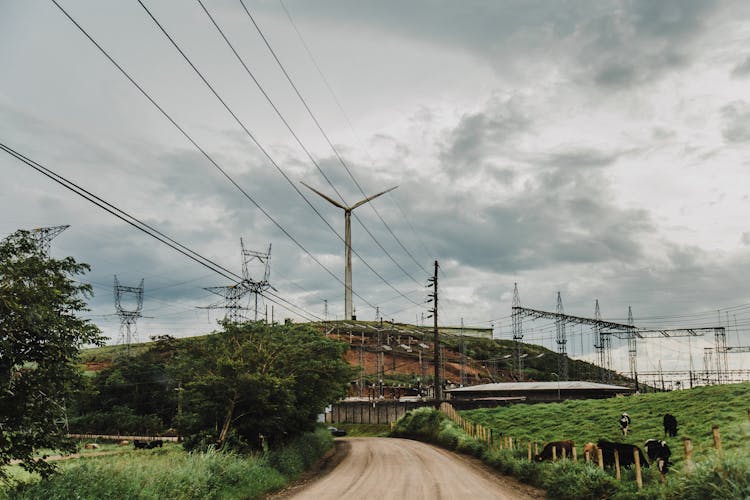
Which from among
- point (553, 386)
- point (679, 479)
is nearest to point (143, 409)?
point (553, 386)

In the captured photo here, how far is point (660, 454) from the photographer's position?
22078 mm

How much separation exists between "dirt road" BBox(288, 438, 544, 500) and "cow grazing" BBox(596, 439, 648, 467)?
3435 mm

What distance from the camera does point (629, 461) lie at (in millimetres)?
24594

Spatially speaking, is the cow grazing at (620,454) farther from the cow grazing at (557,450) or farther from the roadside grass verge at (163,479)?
the roadside grass verge at (163,479)

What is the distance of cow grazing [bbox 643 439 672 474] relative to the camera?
20609 millimetres

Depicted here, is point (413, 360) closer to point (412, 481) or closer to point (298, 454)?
point (298, 454)

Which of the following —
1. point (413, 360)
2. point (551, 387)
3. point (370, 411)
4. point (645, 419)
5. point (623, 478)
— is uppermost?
point (413, 360)

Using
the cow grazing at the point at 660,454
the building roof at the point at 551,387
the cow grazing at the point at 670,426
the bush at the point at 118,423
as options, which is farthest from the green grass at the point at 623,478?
the bush at the point at 118,423

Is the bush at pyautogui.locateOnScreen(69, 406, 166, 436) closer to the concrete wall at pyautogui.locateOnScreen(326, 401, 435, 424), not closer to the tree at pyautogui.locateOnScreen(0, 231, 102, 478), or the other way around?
the concrete wall at pyautogui.locateOnScreen(326, 401, 435, 424)

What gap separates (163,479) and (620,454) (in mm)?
19176

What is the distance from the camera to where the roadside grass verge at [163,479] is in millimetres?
16256

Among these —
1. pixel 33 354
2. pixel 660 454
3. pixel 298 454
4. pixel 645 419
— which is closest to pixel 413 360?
pixel 645 419

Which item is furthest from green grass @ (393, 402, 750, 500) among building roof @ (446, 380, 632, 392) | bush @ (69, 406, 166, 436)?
bush @ (69, 406, 166, 436)

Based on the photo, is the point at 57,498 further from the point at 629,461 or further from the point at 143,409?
the point at 143,409
